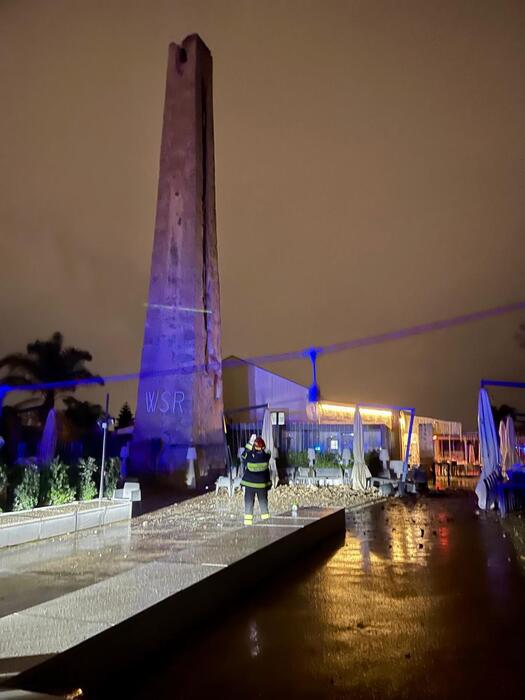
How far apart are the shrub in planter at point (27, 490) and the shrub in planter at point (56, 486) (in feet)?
1.05

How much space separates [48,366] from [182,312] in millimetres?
19926

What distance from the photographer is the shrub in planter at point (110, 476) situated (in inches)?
486

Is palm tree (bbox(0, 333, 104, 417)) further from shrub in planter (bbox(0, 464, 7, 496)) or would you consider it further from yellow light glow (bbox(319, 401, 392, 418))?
shrub in planter (bbox(0, 464, 7, 496))

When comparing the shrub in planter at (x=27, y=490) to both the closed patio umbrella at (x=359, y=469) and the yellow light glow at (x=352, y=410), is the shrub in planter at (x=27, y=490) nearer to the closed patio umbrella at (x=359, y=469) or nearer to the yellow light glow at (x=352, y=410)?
the closed patio umbrella at (x=359, y=469)

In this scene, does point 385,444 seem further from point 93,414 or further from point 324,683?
point 324,683

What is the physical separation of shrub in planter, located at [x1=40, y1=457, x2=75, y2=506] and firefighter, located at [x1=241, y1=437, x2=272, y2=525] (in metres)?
3.35

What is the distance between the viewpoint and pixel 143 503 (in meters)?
14.7

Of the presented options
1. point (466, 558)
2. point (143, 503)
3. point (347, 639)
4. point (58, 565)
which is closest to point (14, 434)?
point (143, 503)

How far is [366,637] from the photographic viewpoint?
4.73 metres

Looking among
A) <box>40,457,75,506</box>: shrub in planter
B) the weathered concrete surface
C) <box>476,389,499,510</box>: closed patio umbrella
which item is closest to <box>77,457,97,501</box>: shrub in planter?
<box>40,457,75,506</box>: shrub in planter

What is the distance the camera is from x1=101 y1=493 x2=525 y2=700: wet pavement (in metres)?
3.81

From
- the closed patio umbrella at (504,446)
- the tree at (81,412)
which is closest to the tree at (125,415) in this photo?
the tree at (81,412)

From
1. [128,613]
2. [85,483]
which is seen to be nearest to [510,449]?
[85,483]

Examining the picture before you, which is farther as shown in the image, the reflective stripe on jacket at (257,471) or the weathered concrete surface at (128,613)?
the reflective stripe on jacket at (257,471)
